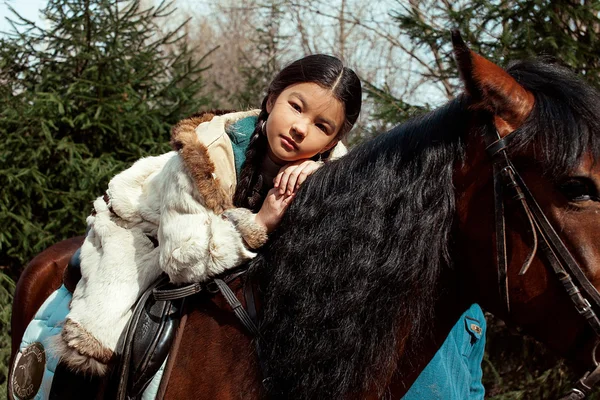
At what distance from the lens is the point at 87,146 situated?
20.7 feet

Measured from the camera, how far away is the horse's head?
1.54 meters

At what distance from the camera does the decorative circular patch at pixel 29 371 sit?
2662mm

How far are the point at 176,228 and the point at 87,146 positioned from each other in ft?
15.4

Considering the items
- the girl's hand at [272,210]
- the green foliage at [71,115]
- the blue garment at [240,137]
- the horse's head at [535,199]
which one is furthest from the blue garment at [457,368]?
the green foliage at [71,115]

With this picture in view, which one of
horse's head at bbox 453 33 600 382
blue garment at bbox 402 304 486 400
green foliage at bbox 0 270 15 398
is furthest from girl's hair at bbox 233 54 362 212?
green foliage at bbox 0 270 15 398

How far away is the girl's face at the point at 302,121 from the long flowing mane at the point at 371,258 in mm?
258

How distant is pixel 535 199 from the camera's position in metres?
1.59

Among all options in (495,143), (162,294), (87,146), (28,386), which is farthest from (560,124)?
(87,146)

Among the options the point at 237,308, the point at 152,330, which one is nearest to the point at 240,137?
the point at 237,308

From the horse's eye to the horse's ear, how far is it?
0.68ft

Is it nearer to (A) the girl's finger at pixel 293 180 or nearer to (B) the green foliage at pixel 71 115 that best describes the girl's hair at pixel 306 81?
(A) the girl's finger at pixel 293 180

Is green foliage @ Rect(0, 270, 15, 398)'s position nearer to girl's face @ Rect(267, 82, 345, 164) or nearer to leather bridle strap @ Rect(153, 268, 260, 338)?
leather bridle strap @ Rect(153, 268, 260, 338)

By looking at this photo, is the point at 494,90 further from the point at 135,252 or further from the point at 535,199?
the point at 135,252

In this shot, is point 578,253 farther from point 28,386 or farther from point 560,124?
point 28,386
